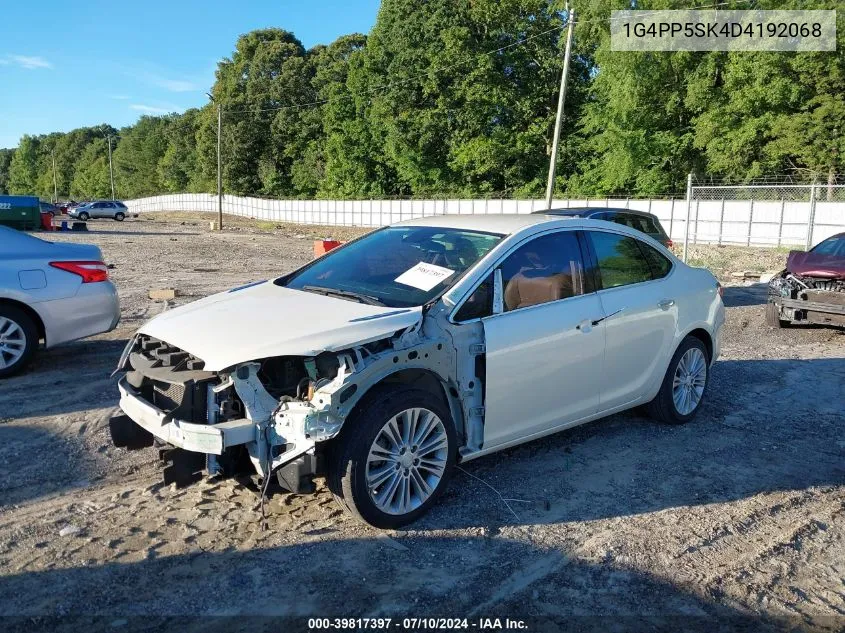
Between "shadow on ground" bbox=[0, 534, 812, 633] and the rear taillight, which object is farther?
the rear taillight

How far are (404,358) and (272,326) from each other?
0.74 metres

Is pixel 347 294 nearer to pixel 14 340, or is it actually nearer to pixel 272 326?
pixel 272 326

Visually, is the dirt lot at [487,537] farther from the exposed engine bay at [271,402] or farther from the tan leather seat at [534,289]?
the tan leather seat at [534,289]

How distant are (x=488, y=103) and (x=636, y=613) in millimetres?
46559

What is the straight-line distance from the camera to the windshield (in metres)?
4.26

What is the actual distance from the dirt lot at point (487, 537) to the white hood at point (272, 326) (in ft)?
3.30

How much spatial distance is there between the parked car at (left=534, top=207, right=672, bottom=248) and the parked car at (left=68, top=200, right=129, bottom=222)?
5001 centimetres

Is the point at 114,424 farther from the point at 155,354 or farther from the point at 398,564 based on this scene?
the point at 398,564

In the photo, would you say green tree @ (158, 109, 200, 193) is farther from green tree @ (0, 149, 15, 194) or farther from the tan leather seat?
green tree @ (0, 149, 15, 194)

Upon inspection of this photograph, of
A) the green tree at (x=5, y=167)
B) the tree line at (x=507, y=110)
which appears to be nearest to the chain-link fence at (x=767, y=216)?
the tree line at (x=507, y=110)

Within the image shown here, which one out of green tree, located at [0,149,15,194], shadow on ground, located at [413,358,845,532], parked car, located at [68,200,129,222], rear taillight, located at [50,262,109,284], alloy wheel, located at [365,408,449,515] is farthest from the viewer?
green tree, located at [0,149,15,194]

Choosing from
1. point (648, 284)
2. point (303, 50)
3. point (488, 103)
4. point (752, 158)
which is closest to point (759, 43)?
point (752, 158)

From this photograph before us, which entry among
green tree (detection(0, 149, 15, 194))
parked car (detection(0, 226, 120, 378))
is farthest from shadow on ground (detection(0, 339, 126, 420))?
green tree (detection(0, 149, 15, 194))

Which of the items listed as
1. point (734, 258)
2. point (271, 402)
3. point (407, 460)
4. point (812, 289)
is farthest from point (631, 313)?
point (734, 258)
